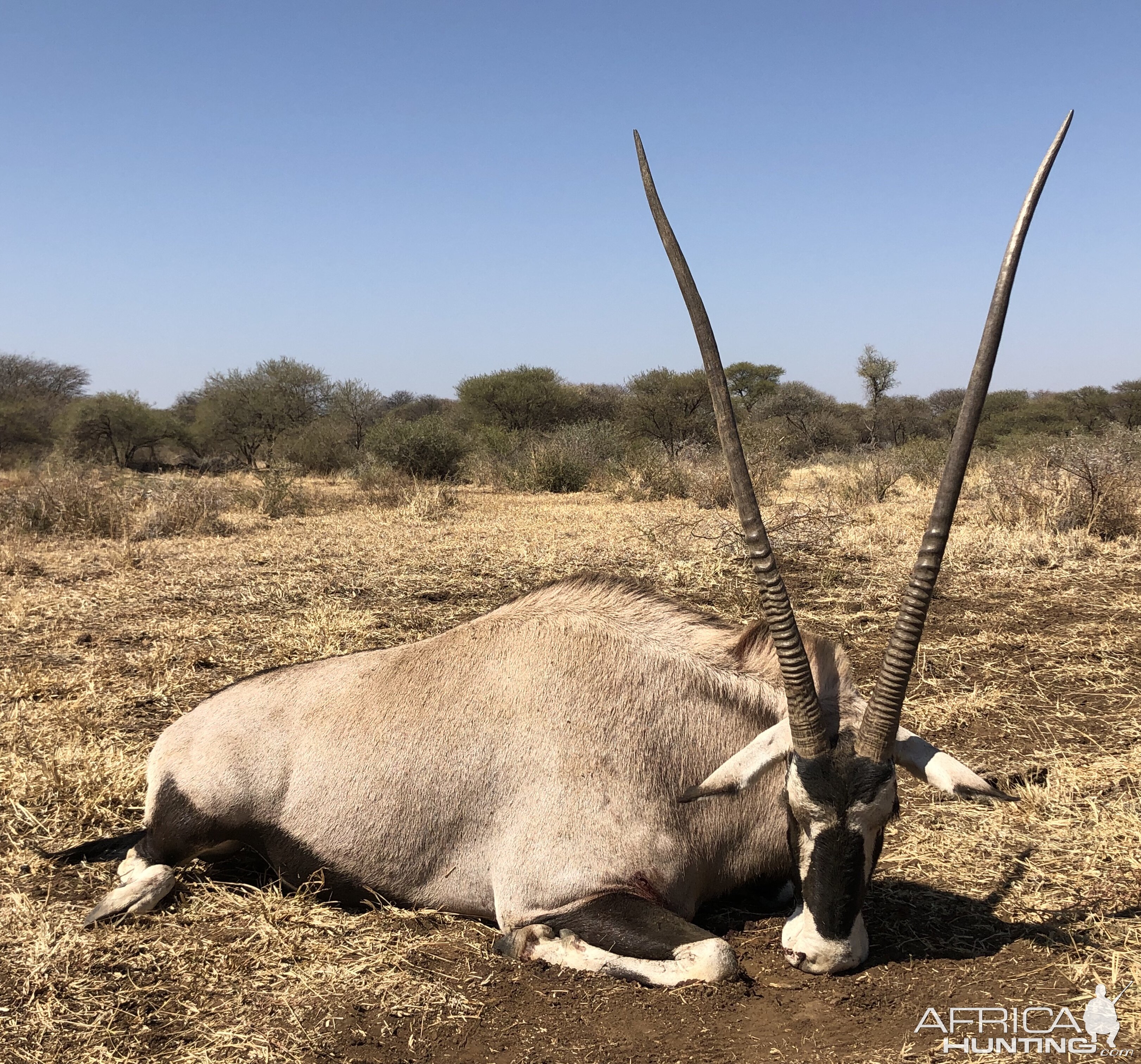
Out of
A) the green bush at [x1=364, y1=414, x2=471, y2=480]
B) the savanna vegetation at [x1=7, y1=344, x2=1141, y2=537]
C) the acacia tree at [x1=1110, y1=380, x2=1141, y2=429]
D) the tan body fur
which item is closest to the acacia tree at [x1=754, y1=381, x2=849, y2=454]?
the savanna vegetation at [x1=7, y1=344, x2=1141, y2=537]

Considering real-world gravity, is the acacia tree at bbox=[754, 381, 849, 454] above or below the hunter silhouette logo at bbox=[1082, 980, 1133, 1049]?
above

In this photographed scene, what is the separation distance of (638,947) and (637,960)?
5cm

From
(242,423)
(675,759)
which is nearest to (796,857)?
(675,759)

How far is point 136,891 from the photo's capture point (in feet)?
11.4

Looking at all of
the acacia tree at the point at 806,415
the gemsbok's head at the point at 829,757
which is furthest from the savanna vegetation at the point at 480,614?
the acacia tree at the point at 806,415

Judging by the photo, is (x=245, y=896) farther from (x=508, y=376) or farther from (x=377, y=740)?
(x=508, y=376)

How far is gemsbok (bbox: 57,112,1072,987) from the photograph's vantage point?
286cm

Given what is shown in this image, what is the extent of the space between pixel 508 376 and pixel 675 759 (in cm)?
3475

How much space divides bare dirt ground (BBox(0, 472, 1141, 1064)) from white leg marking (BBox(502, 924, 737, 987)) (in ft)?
0.16

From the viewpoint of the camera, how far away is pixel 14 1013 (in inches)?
114

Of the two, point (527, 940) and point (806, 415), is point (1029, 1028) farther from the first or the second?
point (806, 415)

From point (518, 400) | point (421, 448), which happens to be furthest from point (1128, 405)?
point (421, 448)

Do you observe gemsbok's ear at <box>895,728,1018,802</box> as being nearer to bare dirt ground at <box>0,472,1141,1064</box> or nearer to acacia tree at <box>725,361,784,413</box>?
bare dirt ground at <box>0,472,1141,1064</box>

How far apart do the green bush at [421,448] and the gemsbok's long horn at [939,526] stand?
18826 millimetres
